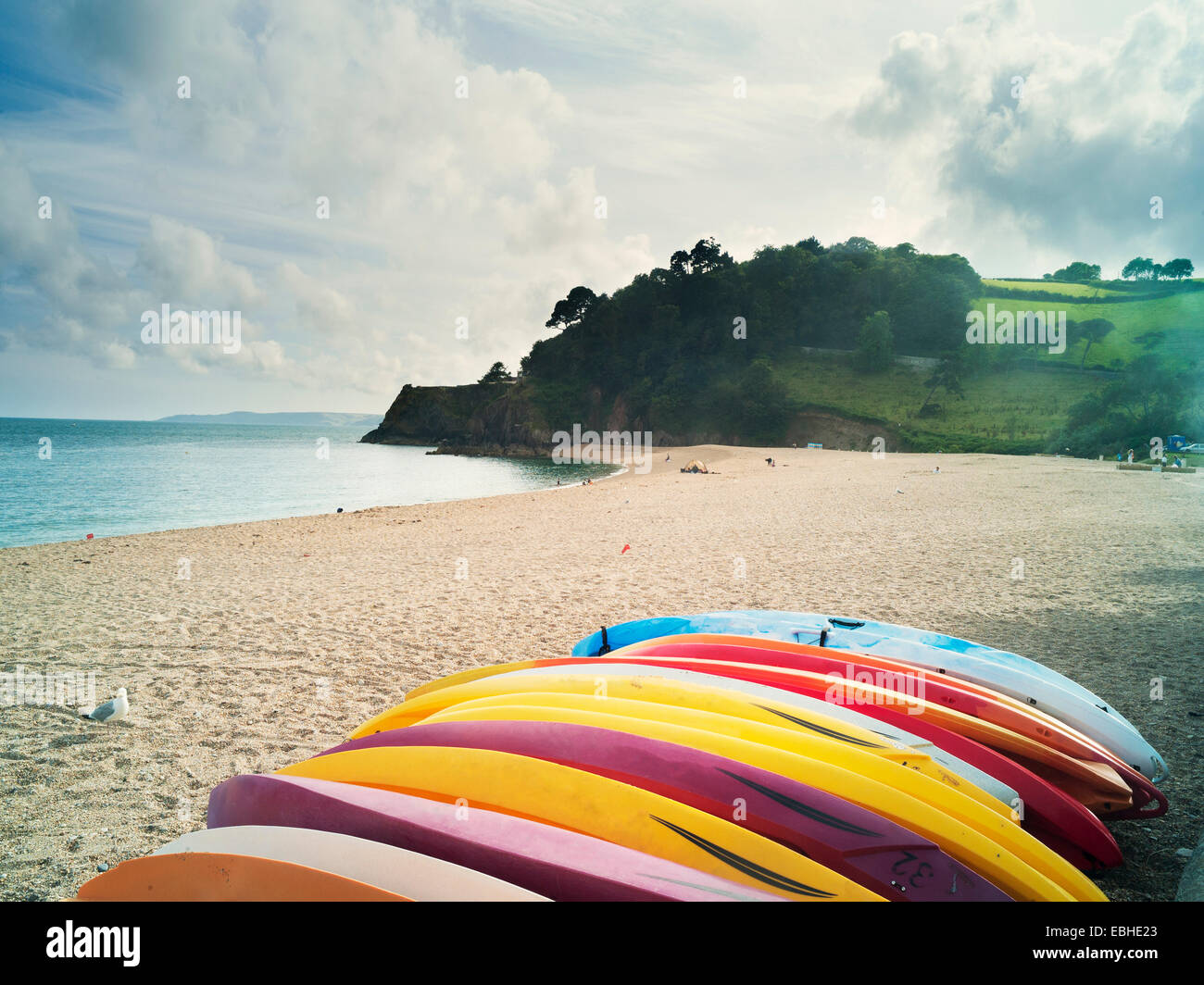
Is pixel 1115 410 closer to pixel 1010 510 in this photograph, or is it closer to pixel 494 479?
pixel 1010 510

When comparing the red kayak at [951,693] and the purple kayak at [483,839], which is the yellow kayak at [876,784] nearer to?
the purple kayak at [483,839]

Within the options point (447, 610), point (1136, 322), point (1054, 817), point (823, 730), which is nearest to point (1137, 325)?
point (1136, 322)

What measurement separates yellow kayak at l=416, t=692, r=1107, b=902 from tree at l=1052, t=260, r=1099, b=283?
11104 cm

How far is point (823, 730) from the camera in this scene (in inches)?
110

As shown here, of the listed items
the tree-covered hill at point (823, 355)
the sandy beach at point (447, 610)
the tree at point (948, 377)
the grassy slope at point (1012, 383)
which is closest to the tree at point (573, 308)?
the tree-covered hill at point (823, 355)

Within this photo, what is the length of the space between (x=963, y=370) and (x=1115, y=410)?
1725cm

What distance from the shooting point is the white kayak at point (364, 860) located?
178cm

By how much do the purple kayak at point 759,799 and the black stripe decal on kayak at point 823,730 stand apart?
0.53m

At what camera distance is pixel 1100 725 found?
11.4ft

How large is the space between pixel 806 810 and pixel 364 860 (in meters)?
1.43

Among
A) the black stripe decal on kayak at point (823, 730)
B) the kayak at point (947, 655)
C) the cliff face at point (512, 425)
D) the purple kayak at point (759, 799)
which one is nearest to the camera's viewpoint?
the purple kayak at point (759, 799)

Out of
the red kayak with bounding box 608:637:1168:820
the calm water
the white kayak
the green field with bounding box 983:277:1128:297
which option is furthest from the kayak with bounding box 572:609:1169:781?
the green field with bounding box 983:277:1128:297

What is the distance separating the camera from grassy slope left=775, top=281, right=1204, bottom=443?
45625mm
